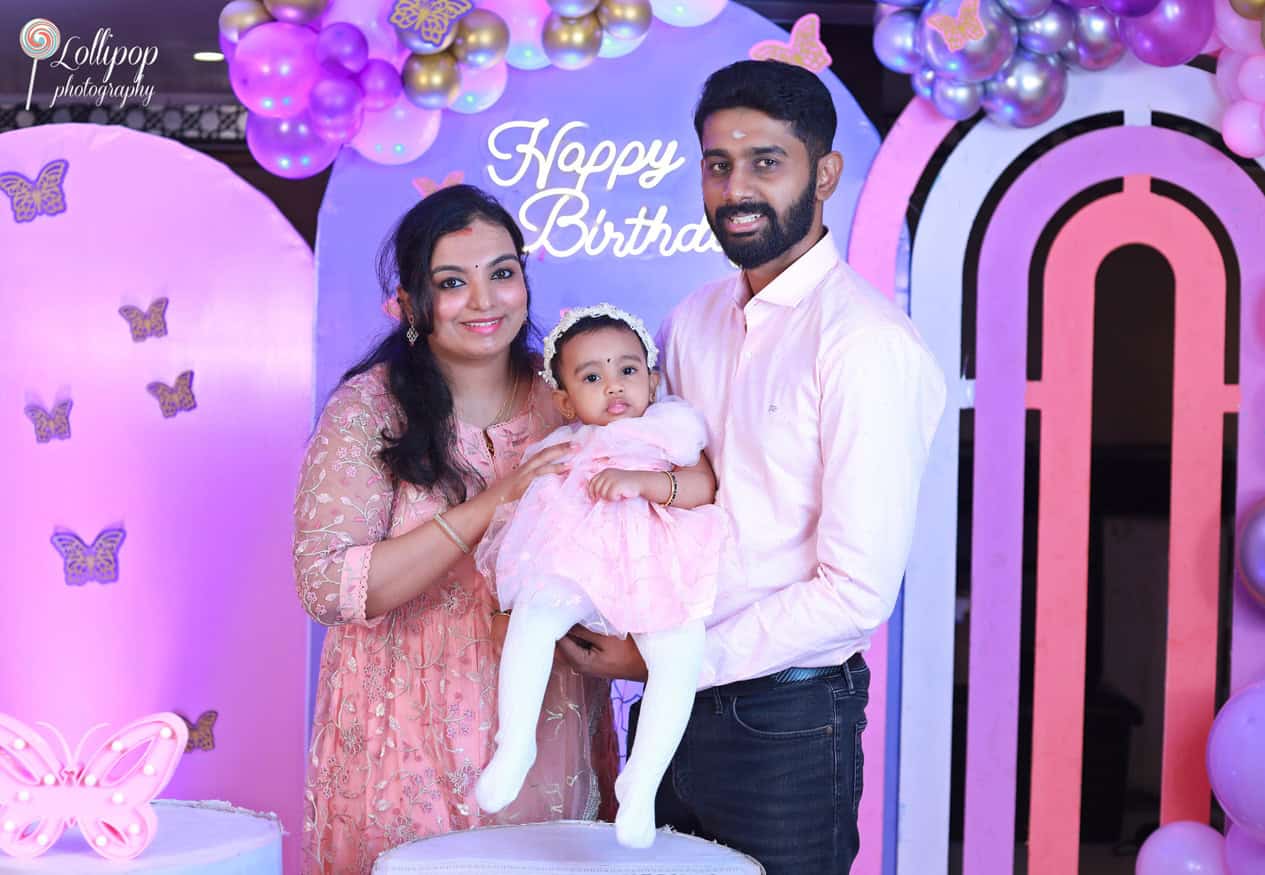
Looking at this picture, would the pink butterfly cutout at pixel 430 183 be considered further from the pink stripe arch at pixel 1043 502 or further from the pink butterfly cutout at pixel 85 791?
the pink butterfly cutout at pixel 85 791

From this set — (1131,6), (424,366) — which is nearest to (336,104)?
(424,366)

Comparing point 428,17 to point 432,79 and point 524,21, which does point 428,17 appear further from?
point 524,21

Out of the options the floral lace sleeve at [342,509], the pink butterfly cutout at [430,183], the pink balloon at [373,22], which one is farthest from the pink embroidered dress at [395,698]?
the pink balloon at [373,22]

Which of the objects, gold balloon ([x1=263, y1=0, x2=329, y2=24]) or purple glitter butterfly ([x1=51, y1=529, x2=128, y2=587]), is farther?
purple glitter butterfly ([x1=51, y1=529, x2=128, y2=587])

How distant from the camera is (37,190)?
3.94 meters

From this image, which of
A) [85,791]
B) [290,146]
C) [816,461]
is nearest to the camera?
[85,791]

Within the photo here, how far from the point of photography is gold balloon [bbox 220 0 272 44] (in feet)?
12.0

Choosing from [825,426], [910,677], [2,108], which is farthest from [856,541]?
[2,108]

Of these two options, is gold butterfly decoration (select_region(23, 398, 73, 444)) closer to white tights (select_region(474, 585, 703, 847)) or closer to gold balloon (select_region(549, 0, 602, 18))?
gold balloon (select_region(549, 0, 602, 18))

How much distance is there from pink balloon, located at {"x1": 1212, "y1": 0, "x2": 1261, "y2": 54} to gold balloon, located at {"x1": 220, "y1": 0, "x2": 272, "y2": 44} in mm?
2412

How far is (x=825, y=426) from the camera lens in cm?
224

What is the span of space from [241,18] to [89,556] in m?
1.53

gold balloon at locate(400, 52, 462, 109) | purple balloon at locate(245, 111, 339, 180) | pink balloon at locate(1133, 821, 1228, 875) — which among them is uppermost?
gold balloon at locate(400, 52, 462, 109)

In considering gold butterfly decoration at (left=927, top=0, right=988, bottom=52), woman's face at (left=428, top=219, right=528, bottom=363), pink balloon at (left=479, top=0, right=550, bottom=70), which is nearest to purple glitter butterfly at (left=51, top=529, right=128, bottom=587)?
pink balloon at (left=479, top=0, right=550, bottom=70)
